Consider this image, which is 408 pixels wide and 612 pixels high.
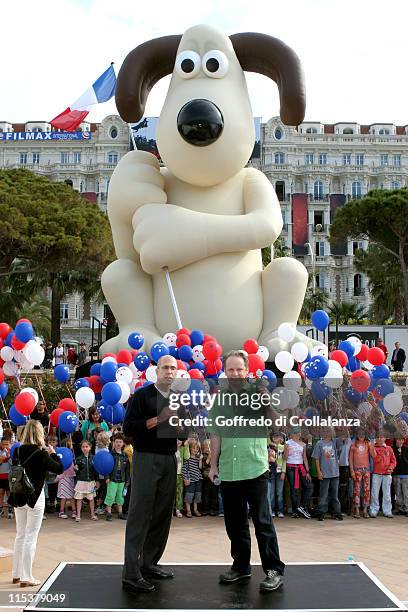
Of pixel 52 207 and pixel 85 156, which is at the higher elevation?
pixel 85 156

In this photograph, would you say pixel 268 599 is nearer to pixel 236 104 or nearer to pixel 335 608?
pixel 335 608

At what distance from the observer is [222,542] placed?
6594mm

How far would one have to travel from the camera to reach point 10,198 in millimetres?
21609

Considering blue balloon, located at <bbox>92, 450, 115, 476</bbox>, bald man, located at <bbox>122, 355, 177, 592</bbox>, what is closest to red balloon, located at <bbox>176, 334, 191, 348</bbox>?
blue balloon, located at <bbox>92, 450, 115, 476</bbox>

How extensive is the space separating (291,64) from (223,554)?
22.4ft

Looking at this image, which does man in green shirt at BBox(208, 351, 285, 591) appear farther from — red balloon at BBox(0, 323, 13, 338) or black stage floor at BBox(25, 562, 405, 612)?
red balloon at BBox(0, 323, 13, 338)

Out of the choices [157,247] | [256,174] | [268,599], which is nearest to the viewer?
[268,599]

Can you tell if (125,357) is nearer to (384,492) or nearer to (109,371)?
(109,371)

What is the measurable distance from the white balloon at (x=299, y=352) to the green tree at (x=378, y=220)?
18.4 meters

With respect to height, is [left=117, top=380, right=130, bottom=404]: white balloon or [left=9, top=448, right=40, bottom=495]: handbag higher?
[left=117, top=380, right=130, bottom=404]: white balloon

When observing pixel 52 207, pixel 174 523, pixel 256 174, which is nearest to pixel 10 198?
pixel 52 207

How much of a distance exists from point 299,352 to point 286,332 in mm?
601

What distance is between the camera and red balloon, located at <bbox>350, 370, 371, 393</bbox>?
8.50m

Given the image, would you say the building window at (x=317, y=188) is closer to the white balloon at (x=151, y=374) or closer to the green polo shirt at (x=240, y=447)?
the white balloon at (x=151, y=374)
